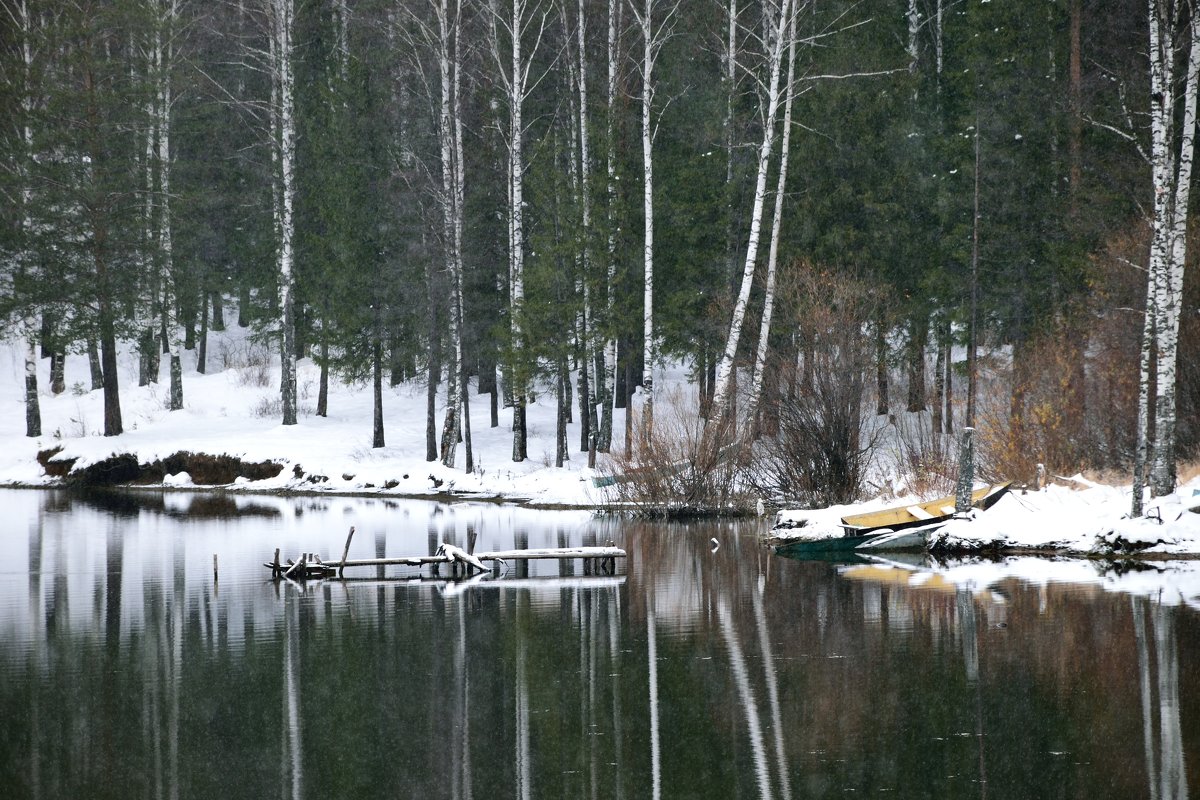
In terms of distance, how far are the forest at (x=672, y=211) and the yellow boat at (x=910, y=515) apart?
3052 millimetres

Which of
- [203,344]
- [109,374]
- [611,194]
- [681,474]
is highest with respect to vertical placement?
[611,194]

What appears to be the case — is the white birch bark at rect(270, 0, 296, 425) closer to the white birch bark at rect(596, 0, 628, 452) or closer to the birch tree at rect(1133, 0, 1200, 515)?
the white birch bark at rect(596, 0, 628, 452)

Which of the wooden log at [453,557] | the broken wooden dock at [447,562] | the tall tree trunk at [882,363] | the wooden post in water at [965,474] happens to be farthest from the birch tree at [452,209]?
the wooden post in water at [965,474]

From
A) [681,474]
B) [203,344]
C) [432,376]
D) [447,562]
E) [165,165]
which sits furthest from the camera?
[203,344]

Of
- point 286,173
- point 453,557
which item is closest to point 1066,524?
point 453,557

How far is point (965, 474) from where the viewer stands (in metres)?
23.0

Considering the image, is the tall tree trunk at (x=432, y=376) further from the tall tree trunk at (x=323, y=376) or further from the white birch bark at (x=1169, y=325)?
the white birch bark at (x=1169, y=325)

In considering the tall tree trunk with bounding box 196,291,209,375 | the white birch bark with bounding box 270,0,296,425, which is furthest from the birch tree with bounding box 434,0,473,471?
the tall tree trunk with bounding box 196,291,209,375

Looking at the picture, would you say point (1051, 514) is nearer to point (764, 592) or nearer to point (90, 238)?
point (764, 592)

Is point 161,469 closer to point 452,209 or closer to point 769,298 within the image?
point 452,209

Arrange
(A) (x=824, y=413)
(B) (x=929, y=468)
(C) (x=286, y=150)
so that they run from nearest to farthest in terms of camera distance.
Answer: (B) (x=929, y=468) < (A) (x=824, y=413) < (C) (x=286, y=150)

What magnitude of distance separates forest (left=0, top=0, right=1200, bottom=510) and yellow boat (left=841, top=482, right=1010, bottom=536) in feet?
10.0

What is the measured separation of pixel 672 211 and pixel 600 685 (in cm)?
2654

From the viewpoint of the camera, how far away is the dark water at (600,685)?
9766 mm
